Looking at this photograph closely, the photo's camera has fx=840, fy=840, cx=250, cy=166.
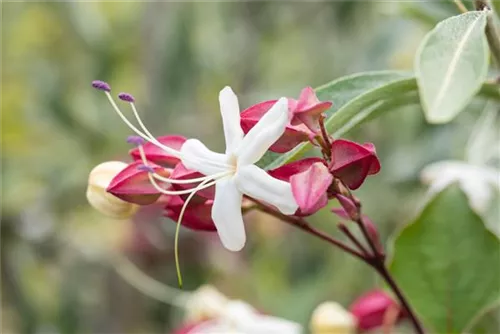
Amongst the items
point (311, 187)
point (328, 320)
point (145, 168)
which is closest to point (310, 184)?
point (311, 187)

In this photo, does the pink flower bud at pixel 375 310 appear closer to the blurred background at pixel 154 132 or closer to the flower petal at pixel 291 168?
the flower petal at pixel 291 168

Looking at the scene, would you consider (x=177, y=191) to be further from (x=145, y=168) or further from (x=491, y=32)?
(x=491, y=32)

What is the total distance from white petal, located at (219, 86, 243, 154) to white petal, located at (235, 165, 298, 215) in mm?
17

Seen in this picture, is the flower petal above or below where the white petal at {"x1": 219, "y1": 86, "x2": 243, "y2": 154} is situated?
below

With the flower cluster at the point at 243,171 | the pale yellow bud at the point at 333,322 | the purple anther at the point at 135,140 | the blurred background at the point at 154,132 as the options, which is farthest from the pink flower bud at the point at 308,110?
the blurred background at the point at 154,132

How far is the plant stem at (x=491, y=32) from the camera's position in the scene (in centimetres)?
47

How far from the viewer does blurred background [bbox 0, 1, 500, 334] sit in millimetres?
1331

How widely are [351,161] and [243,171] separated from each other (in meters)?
0.06

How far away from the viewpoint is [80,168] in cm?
146

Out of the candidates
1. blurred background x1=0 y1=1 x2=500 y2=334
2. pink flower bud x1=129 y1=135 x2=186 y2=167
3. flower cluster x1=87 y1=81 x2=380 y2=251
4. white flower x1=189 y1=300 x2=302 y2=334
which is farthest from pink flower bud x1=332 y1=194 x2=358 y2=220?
blurred background x1=0 y1=1 x2=500 y2=334

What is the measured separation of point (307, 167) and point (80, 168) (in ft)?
3.46

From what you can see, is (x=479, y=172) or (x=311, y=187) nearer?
(x=311, y=187)

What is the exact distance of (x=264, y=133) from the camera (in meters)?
0.44

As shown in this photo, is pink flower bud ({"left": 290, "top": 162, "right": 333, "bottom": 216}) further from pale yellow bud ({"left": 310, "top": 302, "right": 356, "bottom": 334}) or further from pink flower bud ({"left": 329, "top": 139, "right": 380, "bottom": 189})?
pale yellow bud ({"left": 310, "top": 302, "right": 356, "bottom": 334})
